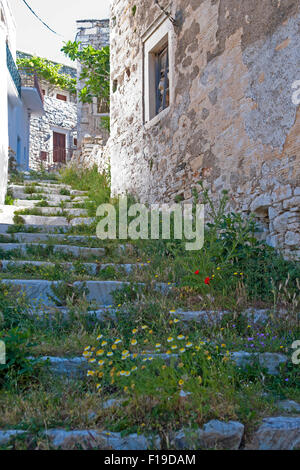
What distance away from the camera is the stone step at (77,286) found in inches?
127

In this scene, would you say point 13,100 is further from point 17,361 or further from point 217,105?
point 17,361

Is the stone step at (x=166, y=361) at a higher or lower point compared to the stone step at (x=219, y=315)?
lower

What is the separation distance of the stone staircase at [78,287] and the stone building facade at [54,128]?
537 inches

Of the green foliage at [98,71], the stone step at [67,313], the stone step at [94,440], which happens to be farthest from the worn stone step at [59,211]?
the green foliage at [98,71]

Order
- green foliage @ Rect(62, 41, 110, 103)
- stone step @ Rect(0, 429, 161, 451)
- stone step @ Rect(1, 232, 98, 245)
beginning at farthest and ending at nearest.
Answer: green foliage @ Rect(62, 41, 110, 103)
stone step @ Rect(1, 232, 98, 245)
stone step @ Rect(0, 429, 161, 451)

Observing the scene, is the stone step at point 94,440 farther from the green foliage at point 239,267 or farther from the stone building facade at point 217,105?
the stone building facade at point 217,105

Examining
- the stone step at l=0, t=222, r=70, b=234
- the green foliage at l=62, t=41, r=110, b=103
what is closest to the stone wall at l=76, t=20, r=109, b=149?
the green foliage at l=62, t=41, r=110, b=103

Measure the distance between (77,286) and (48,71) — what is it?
17.6 meters

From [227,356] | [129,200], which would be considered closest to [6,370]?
[227,356]

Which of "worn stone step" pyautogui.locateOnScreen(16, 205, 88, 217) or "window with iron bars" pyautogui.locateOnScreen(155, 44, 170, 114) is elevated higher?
"window with iron bars" pyautogui.locateOnScreen(155, 44, 170, 114)

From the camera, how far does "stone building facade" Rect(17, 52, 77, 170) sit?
19.6m

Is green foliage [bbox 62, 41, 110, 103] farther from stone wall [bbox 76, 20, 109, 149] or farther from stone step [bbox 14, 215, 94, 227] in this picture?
stone step [bbox 14, 215, 94, 227]

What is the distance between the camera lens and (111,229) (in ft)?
17.7

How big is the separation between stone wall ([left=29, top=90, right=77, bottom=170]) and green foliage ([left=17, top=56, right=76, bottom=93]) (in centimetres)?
92
